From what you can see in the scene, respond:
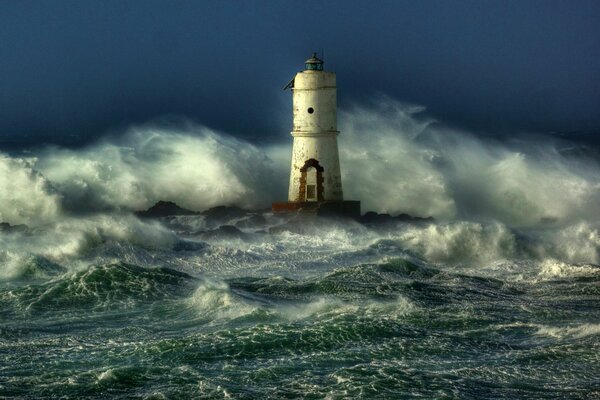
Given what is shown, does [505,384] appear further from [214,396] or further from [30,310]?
[30,310]

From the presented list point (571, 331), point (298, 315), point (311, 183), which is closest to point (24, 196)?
point (311, 183)

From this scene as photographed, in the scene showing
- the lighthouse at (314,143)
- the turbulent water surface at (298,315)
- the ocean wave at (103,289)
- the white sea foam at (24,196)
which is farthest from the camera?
the white sea foam at (24,196)

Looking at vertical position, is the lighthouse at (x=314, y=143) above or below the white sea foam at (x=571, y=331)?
above

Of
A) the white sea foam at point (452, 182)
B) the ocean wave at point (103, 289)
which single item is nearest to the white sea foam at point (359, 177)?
the white sea foam at point (452, 182)

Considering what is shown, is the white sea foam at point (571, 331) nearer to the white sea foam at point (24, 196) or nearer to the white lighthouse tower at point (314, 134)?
the white lighthouse tower at point (314, 134)

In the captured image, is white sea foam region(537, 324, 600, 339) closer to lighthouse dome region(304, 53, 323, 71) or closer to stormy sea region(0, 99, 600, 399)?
stormy sea region(0, 99, 600, 399)

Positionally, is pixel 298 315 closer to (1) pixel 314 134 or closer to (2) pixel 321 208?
(2) pixel 321 208

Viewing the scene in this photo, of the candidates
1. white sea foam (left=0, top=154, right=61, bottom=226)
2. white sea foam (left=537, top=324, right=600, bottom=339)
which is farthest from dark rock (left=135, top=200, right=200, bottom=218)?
white sea foam (left=537, top=324, right=600, bottom=339)
